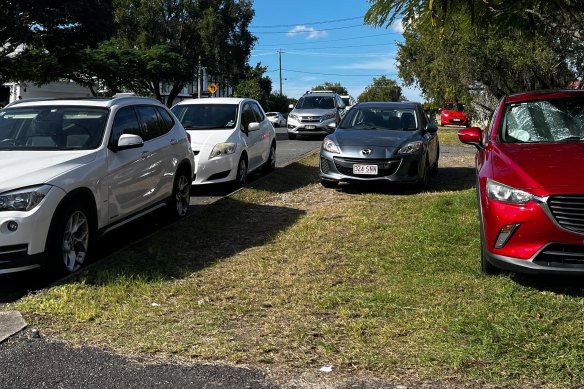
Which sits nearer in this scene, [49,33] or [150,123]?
[150,123]

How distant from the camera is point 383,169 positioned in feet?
30.3

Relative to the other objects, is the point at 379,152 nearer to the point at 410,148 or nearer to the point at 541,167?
the point at 410,148

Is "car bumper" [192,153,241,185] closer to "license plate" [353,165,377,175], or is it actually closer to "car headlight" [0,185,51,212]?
"license plate" [353,165,377,175]

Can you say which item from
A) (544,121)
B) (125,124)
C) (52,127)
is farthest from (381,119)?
(52,127)

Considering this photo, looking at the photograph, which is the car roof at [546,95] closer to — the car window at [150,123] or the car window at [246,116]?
the car window at [150,123]

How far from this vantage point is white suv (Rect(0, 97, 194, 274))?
479 cm

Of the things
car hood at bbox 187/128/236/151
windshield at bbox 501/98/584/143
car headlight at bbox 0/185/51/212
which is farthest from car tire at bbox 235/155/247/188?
car headlight at bbox 0/185/51/212

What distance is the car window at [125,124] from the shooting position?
629 centimetres

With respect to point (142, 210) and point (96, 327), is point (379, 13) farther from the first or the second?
point (96, 327)

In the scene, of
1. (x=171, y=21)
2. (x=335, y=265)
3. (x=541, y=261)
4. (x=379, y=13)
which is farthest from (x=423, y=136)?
(x=171, y=21)

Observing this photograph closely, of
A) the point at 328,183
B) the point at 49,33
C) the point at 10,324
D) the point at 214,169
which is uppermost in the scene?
the point at 49,33

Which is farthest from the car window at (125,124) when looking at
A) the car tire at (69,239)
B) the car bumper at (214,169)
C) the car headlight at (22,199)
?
the car bumper at (214,169)

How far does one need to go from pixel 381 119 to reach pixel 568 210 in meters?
6.51

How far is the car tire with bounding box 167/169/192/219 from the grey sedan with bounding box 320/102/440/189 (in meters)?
2.50
